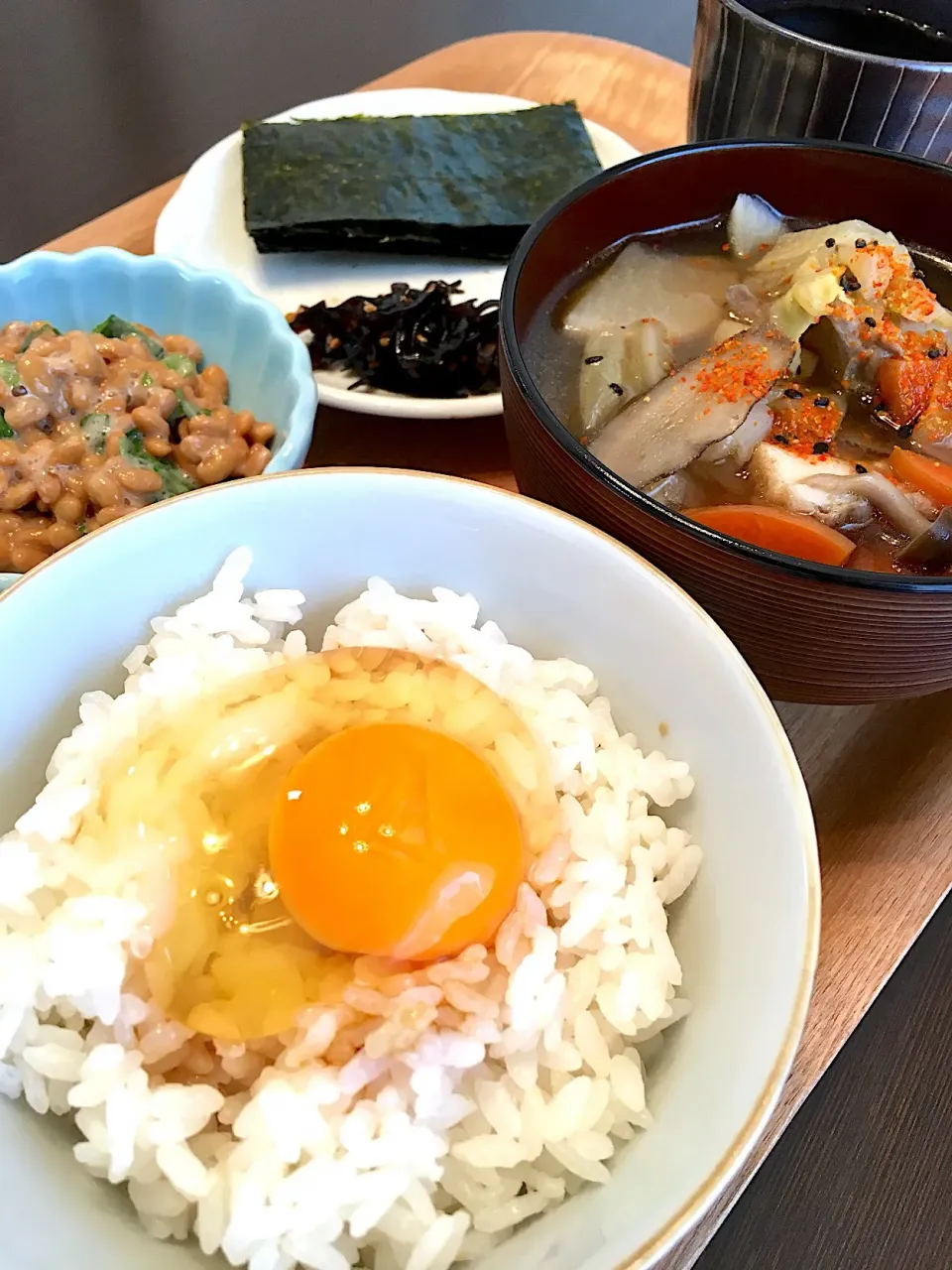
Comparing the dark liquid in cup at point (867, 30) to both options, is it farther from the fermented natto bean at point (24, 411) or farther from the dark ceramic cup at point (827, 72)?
the fermented natto bean at point (24, 411)

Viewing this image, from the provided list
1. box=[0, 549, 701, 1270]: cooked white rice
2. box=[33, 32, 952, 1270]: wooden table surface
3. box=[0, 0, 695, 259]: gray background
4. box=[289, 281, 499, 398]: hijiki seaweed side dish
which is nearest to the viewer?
box=[0, 549, 701, 1270]: cooked white rice

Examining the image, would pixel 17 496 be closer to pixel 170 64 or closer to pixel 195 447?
pixel 195 447

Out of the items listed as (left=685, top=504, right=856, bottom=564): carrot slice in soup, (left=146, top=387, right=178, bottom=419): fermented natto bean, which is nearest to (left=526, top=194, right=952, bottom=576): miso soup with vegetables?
(left=685, top=504, right=856, bottom=564): carrot slice in soup

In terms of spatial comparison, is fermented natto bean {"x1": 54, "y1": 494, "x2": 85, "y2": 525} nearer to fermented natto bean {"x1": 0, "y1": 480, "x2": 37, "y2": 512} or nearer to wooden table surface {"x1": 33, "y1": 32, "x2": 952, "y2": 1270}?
fermented natto bean {"x1": 0, "y1": 480, "x2": 37, "y2": 512}

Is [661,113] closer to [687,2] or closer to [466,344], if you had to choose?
[466,344]

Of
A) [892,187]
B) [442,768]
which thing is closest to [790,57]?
[892,187]

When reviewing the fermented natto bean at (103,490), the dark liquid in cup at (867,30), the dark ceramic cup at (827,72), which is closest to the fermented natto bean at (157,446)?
the fermented natto bean at (103,490)
